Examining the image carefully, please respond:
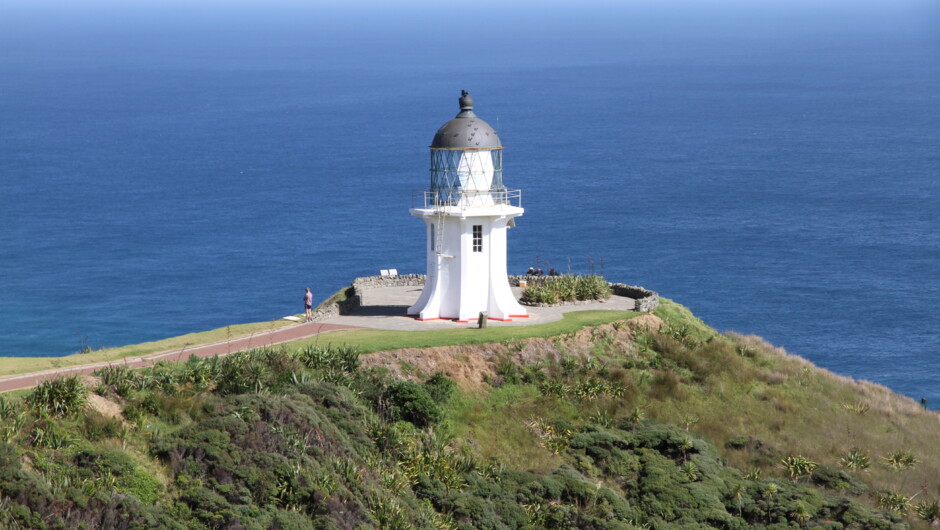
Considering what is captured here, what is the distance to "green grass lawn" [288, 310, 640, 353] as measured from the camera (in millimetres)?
36375

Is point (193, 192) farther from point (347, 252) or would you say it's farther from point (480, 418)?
point (480, 418)

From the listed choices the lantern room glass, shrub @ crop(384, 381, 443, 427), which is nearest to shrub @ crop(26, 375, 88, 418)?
shrub @ crop(384, 381, 443, 427)

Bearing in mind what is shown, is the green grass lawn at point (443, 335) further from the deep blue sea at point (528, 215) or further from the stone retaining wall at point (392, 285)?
the deep blue sea at point (528, 215)

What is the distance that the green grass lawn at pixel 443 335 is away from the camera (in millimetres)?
36375

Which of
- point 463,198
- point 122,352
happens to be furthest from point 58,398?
point 463,198

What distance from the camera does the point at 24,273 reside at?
85.0 meters

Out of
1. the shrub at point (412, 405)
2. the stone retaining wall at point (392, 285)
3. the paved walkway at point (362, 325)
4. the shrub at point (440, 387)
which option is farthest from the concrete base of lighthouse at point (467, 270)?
the shrub at point (412, 405)

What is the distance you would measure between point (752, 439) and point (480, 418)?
26.2 feet

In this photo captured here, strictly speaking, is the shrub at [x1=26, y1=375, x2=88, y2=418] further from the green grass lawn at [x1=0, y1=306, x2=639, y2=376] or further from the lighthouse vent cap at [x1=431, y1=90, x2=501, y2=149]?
the lighthouse vent cap at [x1=431, y1=90, x2=501, y2=149]

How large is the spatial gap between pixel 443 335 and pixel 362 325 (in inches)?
145

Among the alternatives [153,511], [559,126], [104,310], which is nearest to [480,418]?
[153,511]

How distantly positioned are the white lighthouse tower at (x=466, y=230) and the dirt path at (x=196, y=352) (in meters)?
3.69

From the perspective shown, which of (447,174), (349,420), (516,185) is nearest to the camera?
(349,420)

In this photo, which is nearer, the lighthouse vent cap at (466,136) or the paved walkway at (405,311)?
the paved walkway at (405,311)
